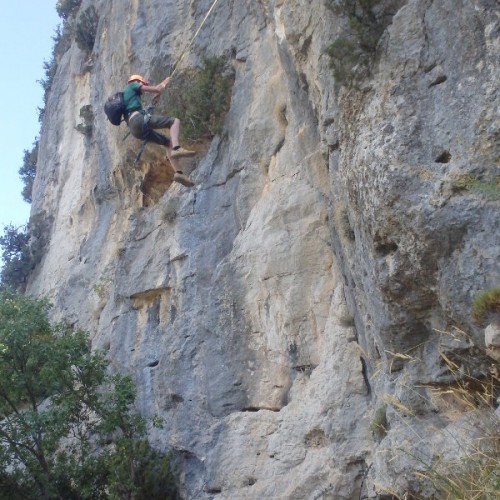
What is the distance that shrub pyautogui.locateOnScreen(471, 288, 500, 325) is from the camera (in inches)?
223

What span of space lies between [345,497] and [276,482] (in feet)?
3.32

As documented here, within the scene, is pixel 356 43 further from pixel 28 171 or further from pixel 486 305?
pixel 28 171

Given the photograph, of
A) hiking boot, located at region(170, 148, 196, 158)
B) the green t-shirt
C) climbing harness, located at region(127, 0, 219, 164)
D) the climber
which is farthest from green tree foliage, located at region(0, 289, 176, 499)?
the green t-shirt

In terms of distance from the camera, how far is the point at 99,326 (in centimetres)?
1416

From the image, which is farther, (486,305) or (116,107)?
(116,107)

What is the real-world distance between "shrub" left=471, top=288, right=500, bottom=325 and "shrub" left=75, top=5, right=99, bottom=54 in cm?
1615

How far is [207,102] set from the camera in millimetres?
12539

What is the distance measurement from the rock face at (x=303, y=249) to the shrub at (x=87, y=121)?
6.48 ft

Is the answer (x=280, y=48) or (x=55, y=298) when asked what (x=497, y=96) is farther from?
(x=55, y=298)

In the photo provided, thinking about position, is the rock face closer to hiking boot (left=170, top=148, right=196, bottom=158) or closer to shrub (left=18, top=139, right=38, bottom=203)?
hiking boot (left=170, top=148, right=196, bottom=158)

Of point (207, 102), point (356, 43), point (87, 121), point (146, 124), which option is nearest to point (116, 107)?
point (146, 124)

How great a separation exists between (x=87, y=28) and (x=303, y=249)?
12.6 meters

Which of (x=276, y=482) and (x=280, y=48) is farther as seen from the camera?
(x=280, y=48)

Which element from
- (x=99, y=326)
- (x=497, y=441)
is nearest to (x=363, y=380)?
(x=497, y=441)
